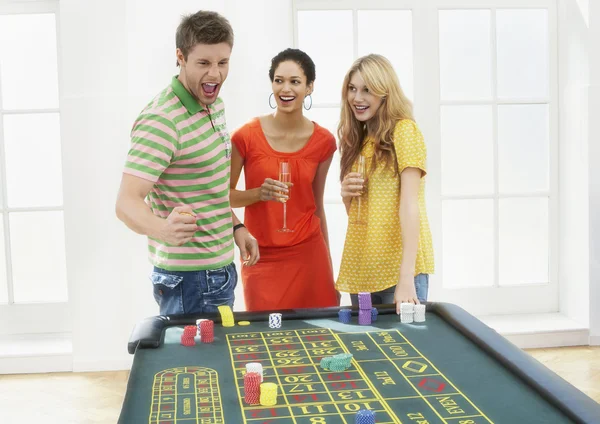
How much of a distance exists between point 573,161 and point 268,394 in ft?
11.2

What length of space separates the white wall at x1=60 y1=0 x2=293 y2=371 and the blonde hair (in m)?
1.40

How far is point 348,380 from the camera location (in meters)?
1.69

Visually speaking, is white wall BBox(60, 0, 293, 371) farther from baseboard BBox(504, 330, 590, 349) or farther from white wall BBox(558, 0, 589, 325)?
baseboard BBox(504, 330, 590, 349)

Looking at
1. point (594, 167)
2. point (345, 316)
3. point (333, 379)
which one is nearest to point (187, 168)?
point (345, 316)

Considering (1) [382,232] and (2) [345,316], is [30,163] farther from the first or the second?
(2) [345,316]

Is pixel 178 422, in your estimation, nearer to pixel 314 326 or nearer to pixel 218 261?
pixel 314 326

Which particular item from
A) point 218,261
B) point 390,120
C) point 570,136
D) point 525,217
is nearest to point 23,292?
point 218,261

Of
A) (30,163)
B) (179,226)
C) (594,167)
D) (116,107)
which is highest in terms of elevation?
(116,107)

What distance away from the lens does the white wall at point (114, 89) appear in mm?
4043

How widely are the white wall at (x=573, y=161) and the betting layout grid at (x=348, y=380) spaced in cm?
270

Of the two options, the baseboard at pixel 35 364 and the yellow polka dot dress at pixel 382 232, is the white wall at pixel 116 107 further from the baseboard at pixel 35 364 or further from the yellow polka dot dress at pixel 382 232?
the yellow polka dot dress at pixel 382 232

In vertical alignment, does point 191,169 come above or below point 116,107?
below

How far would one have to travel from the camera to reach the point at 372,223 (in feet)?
8.77

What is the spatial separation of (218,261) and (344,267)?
0.57 m
